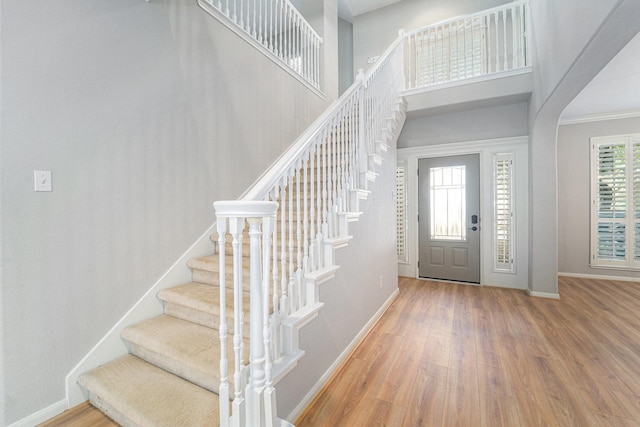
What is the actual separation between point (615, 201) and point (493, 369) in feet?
14.5

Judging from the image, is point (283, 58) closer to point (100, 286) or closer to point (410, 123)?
point (410, 123)

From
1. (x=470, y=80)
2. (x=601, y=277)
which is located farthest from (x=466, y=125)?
(x=601, y=277)

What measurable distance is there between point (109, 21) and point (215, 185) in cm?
140

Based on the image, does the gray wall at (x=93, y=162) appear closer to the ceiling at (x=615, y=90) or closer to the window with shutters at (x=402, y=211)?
the window with shutters at (x=402, y=211)

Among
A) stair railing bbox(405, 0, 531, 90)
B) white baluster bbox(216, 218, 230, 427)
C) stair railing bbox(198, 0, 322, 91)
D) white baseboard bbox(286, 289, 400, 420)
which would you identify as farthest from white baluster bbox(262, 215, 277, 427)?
stair railing bbox(405, 0, 531, 90)

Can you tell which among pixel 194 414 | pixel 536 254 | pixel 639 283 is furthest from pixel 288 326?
pixel 639 283

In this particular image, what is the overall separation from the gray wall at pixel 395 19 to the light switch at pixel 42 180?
556 cm

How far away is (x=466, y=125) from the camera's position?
14.9ft

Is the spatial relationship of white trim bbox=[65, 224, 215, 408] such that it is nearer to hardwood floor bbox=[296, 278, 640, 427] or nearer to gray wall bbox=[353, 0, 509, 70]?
hardwood floor bbox=[296, 278, 640, 427]

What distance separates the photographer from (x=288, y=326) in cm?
160

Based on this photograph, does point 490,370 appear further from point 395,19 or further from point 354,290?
point 395,19

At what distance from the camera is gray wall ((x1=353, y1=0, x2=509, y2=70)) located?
494 centimetres

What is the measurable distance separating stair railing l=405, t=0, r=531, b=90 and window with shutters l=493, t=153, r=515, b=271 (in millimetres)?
1350

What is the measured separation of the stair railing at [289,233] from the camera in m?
1.21
